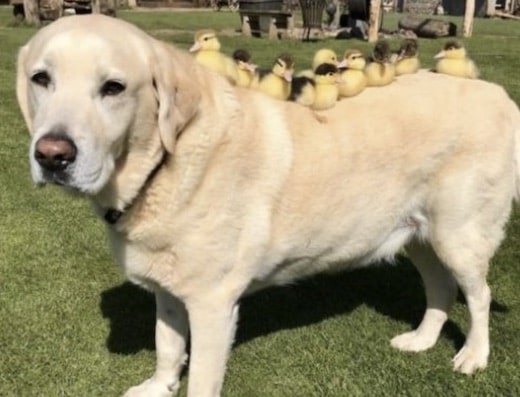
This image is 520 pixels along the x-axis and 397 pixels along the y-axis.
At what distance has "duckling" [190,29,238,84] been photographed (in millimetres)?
3260

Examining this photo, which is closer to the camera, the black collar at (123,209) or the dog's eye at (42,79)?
the dog's eye at (42,79)

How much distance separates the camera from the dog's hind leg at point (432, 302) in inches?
153

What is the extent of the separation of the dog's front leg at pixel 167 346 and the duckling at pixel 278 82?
3.68 feet

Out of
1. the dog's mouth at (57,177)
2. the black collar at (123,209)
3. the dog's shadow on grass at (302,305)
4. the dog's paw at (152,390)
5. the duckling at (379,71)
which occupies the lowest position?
the dog's shadow on grass at (302,305)

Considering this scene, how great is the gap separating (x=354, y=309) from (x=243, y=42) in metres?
14.4

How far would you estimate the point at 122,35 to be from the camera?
8.55ft

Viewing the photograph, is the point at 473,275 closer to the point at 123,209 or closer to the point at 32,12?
the point at 123,209

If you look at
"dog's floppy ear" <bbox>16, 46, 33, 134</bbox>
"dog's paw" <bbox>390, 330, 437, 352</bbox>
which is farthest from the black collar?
"dog's paw" <bbox>390, 330, 437, 352</bbox>

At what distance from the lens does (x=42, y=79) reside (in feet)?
8.27

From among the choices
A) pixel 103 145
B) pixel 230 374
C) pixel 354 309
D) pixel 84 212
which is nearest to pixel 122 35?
pixel 103 145

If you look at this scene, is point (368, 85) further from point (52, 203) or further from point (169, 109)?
point (52, 203)

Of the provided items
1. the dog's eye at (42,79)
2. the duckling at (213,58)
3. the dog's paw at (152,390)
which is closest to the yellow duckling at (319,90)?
the duckling at (213,58)

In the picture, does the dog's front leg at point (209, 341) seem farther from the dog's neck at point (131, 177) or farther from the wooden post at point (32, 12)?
the wooden post at point (32, 12)

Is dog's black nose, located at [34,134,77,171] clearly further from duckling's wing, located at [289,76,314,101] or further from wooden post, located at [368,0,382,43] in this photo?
wooden post, located at [368,0,382,43]
